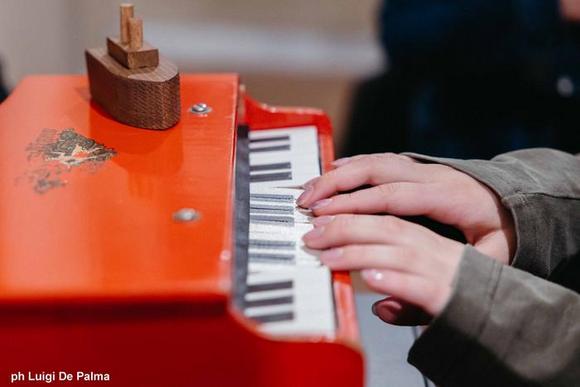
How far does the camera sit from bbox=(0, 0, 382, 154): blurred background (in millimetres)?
2873

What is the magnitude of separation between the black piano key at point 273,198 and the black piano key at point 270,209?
0.02m

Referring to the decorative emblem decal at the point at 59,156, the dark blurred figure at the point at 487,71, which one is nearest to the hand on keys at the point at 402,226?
the decorative emblem decal at the point at 59,156

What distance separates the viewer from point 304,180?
0.95m

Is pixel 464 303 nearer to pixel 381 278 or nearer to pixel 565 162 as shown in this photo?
pixel 381 278

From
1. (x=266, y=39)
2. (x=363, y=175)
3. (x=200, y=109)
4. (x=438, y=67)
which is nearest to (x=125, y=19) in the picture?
(x=200, y=109)

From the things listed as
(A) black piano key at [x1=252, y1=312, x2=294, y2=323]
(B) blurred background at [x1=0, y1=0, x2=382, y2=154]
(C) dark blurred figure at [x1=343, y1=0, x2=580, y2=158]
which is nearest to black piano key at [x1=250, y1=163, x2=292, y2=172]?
(A) black piano key at [x1=252, y1=312, x2=294, y2=323]

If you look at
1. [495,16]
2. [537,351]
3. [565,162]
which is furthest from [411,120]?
[537,351]

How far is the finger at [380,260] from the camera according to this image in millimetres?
747

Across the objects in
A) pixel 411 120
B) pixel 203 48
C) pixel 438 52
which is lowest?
pixel 203 48

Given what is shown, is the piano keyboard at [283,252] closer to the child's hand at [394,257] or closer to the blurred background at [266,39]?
the child's hand at [394,257]

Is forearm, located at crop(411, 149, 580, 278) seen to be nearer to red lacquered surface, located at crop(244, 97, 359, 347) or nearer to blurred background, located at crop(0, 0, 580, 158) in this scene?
red lacquered surface, located at crop(244, 97, 359, 347)

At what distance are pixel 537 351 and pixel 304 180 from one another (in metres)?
0.33

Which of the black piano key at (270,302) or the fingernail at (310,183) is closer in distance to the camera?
the black piano key at (270,302)

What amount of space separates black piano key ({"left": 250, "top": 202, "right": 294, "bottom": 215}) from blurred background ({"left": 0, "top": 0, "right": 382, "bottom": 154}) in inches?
75.9
